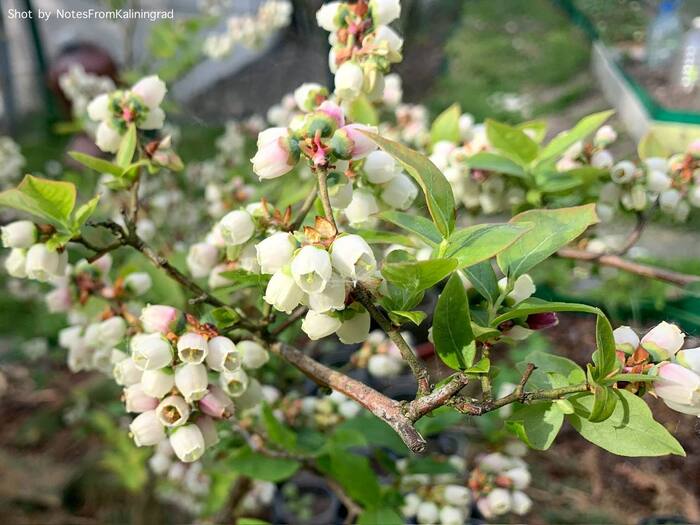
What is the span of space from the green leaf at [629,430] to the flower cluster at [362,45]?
1.05 feet

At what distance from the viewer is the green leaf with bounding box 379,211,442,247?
0.49 m

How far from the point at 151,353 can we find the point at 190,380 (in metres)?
0.04

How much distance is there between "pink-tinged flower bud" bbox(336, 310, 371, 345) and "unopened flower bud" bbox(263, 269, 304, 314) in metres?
0.06

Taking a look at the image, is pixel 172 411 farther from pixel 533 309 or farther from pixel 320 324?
pixel 533 309

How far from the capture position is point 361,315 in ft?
1.55

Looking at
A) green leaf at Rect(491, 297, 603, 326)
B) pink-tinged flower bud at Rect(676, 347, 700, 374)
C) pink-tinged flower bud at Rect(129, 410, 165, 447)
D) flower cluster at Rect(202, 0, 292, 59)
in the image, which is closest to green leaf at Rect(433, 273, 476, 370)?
green leaf at Rect(491, 297, 603, 326)

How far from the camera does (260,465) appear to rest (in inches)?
30.7

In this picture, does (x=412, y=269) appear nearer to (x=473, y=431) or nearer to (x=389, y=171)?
(x=389, y=171)

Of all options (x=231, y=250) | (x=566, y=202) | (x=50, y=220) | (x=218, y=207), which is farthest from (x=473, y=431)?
(x=50, y=220)

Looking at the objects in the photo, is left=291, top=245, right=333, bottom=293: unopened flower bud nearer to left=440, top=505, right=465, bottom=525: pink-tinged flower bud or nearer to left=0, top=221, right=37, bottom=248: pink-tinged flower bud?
left=0, top=221, right=37, bottom=248: pink-tinged flower bud

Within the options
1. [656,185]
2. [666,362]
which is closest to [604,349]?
[666,362]

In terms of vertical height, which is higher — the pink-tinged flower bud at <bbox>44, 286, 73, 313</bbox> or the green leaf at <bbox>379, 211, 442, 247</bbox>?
the green leaf at <bbox>379, 211, 442, 247</bbox>

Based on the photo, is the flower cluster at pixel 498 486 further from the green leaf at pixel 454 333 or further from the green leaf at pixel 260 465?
the green leaf at pixel 454 333

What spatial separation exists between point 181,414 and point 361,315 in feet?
0.57
